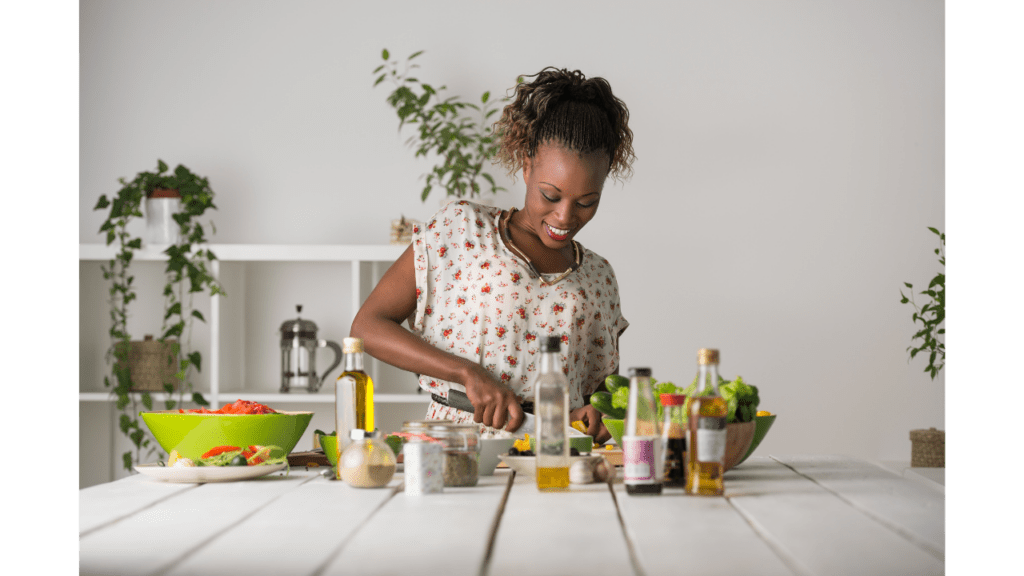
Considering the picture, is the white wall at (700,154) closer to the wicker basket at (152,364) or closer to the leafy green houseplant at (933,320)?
the leafy green houseplant at (933,320)

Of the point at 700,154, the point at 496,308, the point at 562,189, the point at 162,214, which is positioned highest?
the point at 700,154

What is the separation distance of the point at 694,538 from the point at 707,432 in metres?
0.26

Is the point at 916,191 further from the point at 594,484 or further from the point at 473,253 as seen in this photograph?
the point at 594,484

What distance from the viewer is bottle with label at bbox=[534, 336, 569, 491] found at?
111cm

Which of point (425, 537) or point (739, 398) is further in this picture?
point (739, 398)

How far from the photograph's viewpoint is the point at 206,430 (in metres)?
1.32

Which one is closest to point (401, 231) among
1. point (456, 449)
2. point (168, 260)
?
point (168, 260)

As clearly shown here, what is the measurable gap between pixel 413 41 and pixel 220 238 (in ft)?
3.70

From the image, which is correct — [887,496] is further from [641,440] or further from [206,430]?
[206,430]

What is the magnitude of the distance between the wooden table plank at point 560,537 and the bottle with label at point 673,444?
10 cm

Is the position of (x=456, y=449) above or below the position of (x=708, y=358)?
below

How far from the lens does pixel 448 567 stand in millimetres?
755

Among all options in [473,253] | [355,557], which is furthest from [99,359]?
[355,557]

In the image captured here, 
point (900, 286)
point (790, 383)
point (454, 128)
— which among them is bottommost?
point (790, 383)
